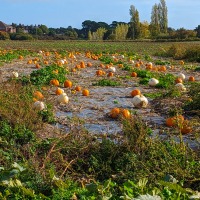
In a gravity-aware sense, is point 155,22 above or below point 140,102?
above

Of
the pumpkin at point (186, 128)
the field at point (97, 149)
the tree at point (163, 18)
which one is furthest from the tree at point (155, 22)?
the pumpkin at point (186, 128)

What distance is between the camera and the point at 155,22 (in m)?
78.5

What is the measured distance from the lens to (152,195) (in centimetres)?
333

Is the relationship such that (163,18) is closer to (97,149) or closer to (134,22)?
(134,22)

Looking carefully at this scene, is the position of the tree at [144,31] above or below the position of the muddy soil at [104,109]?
above

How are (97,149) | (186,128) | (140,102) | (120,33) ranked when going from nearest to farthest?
(97,149)
(186,128)
(140,102)
(120,33)

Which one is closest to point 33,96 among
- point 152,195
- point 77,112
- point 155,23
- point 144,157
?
point 77,112

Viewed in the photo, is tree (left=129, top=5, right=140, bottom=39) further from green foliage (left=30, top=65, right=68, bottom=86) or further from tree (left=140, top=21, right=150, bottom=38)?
green foliage (left=30, top=65, right=68, bottom=86)

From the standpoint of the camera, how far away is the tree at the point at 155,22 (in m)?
76.4

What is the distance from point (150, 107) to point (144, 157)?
4.24 metres

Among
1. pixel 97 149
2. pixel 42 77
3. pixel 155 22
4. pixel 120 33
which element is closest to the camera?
pixel 97 149

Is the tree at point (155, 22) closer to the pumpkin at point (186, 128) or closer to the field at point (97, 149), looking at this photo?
the field at point (97, 149)

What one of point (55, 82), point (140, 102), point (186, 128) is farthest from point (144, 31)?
point (186, 128)

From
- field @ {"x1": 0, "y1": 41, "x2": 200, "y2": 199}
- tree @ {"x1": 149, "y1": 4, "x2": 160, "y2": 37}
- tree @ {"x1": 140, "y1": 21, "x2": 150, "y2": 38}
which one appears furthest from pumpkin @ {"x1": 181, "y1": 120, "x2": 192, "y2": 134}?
tree @ {"x1": 140, "y1": 21, "x2": 150, "y2": 38}
